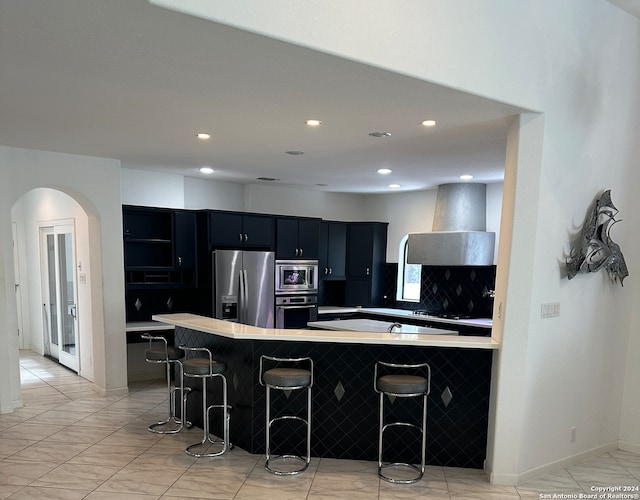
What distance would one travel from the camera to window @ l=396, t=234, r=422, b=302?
7781mm

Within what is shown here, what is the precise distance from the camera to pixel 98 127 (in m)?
3.85

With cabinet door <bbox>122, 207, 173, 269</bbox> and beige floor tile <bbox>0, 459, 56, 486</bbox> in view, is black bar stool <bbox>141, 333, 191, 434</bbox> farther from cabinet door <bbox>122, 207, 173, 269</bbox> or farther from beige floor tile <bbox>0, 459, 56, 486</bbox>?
cabinet door <bbox>122, 207, 173, 269</bbox>

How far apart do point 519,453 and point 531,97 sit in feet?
8.21

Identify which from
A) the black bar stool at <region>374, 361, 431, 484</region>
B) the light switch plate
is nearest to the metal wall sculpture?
the light switch plate

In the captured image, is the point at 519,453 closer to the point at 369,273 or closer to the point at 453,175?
the point at 453,175

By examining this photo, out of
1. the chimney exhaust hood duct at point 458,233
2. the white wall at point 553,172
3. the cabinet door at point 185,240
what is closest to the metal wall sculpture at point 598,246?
the white wall at point 553,172

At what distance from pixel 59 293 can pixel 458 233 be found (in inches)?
219

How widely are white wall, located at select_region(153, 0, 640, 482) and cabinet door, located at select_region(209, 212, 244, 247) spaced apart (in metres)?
3.92

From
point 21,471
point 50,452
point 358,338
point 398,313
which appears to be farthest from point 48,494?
point 398,313

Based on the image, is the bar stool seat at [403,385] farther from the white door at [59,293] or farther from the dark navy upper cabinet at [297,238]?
the white door at [59,293]

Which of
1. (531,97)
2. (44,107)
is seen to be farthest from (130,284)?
(531,97)

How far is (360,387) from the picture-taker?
3801 mm

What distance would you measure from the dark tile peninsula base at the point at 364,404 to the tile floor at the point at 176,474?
0.14 meters

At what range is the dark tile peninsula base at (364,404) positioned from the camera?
144 inches
